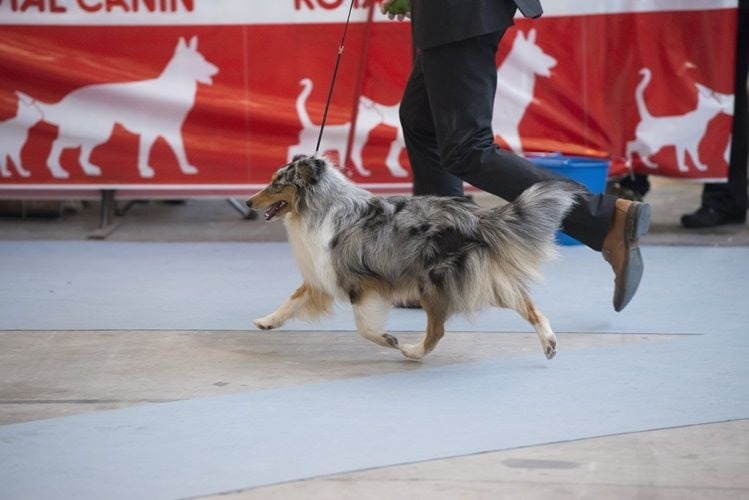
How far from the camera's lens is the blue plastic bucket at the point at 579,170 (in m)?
5.79

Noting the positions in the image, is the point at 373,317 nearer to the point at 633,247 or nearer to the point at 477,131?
the point at 477,131

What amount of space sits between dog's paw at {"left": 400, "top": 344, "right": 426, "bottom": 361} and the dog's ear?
25.7 inches

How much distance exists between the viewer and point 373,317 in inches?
156

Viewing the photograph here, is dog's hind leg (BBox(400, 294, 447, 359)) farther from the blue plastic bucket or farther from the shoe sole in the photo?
the blue plastic bucket

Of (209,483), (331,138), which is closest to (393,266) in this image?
(209,483)

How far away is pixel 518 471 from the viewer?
9.51 ft

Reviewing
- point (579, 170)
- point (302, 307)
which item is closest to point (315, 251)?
point (302, 307)

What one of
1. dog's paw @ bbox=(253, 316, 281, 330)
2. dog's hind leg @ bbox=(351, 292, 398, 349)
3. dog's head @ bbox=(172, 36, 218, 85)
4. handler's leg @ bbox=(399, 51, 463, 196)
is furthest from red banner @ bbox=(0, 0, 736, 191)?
dog's hind leg @ bbox=(351, 292, 398, 349)

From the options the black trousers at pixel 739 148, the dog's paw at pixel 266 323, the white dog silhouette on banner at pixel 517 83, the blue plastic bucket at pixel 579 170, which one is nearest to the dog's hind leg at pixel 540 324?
the dog's paw at pixel 266 323

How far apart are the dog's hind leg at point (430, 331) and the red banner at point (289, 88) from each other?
97.1 inches

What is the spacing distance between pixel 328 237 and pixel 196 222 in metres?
2.95

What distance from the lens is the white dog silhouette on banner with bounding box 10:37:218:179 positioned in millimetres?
6238

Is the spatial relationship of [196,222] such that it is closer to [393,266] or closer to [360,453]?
[393,266]

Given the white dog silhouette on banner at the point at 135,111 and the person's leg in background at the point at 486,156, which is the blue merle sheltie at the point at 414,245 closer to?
the person's leg in background at the point at 486,156
